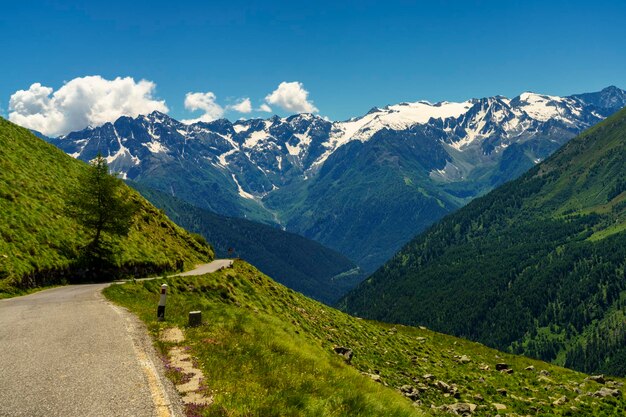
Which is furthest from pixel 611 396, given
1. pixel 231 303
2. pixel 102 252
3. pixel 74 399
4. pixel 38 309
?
pixel 102 252

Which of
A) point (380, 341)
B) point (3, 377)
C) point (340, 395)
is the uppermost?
point (340, 395)

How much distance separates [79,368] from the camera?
14258 mm

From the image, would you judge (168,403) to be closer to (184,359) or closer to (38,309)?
(184,359)

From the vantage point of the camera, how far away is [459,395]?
3103cm

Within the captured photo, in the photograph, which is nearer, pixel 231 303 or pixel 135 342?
pixel 135 342

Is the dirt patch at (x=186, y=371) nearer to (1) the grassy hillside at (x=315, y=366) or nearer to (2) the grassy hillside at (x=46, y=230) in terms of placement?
(1) the grassy hillside at (x=315, y=366)

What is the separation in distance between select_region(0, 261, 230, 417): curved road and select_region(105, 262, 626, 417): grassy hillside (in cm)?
121

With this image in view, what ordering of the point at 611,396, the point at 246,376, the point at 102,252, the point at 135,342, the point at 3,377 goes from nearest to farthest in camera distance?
1. the point at 3,377
2. the point at 246,376
3. the point at 135,342
4. the point at 611,396
5. the point at 102,252

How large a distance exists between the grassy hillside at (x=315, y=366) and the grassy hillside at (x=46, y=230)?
839 centimetres

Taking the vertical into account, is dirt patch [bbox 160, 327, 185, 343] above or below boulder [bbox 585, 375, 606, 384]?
above

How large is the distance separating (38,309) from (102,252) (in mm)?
22674

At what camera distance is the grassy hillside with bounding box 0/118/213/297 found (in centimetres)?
3716

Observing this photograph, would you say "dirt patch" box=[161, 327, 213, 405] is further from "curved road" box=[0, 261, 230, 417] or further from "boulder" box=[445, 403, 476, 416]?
"boulder" box=[445, 403, 476, 416]

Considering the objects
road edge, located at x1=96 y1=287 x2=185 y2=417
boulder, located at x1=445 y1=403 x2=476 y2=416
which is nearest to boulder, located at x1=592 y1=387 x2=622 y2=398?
boulder, located at x1=445 y1=403 x2=476 y2=416
